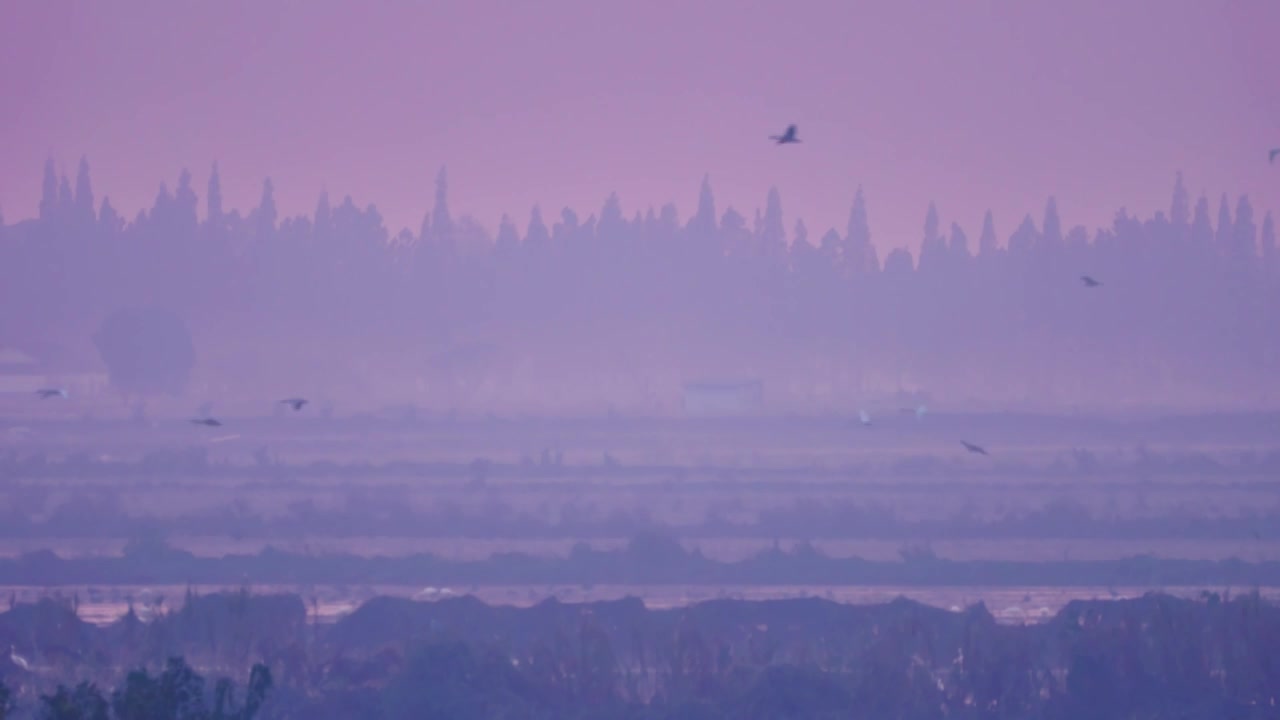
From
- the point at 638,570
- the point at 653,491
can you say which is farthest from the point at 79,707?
the point at 653,491

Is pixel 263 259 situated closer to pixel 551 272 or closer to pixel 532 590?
pixel 551 272

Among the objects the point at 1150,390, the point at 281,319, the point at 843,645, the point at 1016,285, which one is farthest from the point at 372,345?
the point at 843,645

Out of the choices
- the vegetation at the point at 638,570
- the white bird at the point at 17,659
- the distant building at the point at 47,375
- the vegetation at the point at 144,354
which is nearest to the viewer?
the white bird at the point at 17,659

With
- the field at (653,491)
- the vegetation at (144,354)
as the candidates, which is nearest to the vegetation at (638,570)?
the field at (653,491)

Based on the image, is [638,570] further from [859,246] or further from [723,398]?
[859,246]

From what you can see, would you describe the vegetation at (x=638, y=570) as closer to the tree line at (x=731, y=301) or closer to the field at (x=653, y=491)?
the field at (x=653, y=491)

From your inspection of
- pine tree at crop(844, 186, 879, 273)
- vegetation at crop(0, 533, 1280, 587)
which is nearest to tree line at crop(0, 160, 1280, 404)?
pine tree at crop(844, 186, 879, 273)

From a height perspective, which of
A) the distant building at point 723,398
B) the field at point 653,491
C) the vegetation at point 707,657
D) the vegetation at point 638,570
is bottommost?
the vegetation at point 707,657
